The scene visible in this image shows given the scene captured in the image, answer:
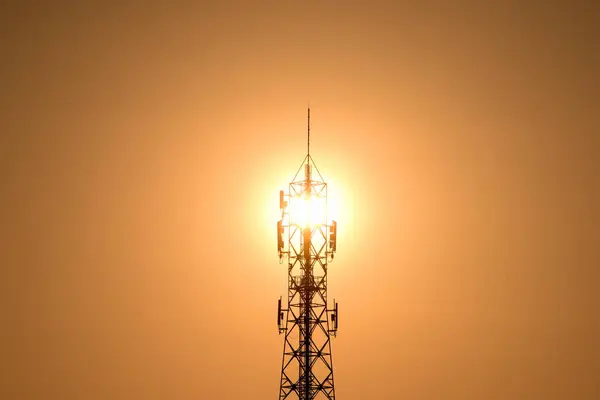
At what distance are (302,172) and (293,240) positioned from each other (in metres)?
12.8

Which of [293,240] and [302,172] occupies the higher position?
[302,172]

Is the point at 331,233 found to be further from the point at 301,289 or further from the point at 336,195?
the point at 336,195

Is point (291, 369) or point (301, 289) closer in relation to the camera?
point (301, 289)

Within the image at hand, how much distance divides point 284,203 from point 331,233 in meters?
1.98

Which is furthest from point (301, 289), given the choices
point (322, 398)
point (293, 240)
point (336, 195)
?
point (322, 398)

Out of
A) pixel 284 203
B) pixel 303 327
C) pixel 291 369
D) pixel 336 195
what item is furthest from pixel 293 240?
pixel 291 369

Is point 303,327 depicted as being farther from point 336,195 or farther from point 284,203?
point 336,195

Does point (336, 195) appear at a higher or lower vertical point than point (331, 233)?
higher

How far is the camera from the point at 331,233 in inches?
877

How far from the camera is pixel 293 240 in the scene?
74.3 ft

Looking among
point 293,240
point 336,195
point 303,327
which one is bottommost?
point 303,327

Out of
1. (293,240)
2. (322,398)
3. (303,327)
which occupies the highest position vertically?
(293,240)

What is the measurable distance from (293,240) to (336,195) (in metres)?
12.7

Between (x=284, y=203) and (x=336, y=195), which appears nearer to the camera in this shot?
(x=284, y=203)
